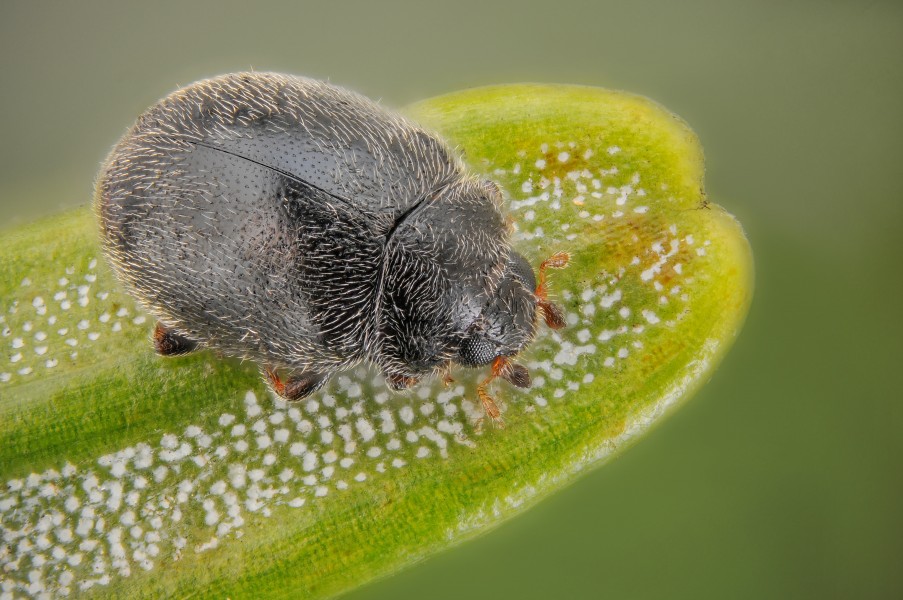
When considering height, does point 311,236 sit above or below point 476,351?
above

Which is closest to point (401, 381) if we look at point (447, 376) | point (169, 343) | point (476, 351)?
point (447, 376)

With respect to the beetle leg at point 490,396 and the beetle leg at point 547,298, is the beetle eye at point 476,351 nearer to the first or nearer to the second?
the beetle leg at point 490,396

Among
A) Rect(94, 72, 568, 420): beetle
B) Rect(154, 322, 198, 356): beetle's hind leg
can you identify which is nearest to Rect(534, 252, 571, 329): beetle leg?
Rect(94, 72, 568, 420): beetle

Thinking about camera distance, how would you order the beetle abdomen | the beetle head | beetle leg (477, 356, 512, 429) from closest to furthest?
1. the beetle abdomen
2. the beetle head
3. beetle leg (477, 356, 512, 429)

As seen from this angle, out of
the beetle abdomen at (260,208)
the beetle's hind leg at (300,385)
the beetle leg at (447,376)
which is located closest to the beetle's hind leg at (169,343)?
the beetle abdomen at (260,208)

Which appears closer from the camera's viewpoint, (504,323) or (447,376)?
(504,323)

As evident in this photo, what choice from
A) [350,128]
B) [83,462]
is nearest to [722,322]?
[350,128]

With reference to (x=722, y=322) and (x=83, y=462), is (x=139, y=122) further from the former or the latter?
(x=722, y=322)

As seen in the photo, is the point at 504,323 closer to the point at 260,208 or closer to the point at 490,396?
the point at 490,396

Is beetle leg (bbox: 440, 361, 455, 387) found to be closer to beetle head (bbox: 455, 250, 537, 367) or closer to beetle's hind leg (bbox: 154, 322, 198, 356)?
beetle head (bbox: 455, 250, 537, 367)
